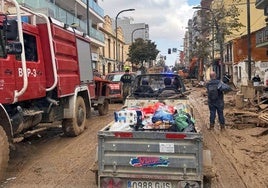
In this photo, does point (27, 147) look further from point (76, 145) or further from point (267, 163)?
point (267, 163)

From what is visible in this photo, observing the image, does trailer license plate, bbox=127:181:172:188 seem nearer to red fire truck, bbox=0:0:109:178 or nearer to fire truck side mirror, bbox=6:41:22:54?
red fire truck, bbox=0:0:109:178

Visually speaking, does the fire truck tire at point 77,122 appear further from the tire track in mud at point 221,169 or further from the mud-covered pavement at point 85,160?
the tire track in mud at point 221,169

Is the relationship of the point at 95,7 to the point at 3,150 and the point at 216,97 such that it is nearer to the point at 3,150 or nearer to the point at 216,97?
the point at 216,97

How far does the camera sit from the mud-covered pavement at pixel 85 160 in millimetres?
6957

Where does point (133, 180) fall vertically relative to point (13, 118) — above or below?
below

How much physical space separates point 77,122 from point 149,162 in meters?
6.13

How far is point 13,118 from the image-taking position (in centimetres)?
774

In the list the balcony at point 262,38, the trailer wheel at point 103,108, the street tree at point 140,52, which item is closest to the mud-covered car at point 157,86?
the trailer wheel at point 103,108

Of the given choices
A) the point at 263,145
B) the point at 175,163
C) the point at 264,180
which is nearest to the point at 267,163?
the point at 264,180

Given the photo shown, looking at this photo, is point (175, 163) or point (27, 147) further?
point (27, 147)

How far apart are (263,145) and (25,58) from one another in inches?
234

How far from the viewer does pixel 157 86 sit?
34.0 ft

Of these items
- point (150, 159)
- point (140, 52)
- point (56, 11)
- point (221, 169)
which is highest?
point (56, 11)

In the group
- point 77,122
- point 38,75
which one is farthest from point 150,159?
point 77,122
